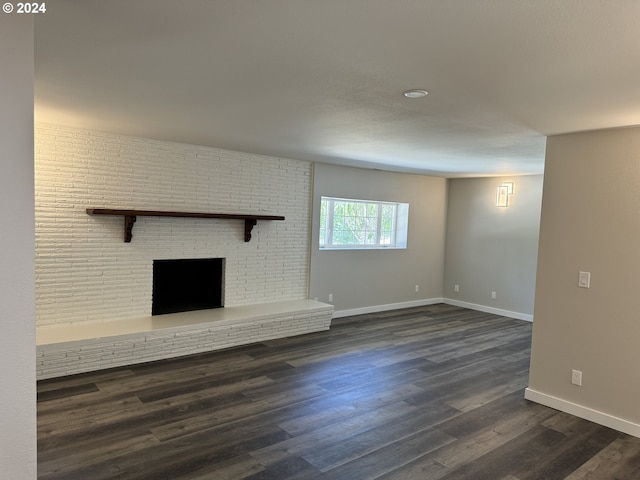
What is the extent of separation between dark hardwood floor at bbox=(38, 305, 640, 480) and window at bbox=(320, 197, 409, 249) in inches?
87.1

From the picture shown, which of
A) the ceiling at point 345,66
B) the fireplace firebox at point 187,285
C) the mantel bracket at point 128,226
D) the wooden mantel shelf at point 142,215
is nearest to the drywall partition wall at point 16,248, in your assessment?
the ceiling at point 345,66

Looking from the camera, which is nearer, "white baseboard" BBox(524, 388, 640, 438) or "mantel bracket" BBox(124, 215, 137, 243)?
"white baseboard" BBox(524, 388, 640, 438)

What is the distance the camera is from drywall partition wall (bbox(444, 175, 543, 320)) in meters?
6.75

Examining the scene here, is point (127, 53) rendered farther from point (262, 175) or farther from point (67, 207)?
point (262, 175)

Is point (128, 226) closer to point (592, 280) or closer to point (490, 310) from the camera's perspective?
point (592, 280)

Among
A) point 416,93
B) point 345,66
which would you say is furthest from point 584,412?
point 345,66

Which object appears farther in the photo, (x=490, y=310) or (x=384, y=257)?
(x=490, y=310)

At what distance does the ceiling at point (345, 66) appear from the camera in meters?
1.60

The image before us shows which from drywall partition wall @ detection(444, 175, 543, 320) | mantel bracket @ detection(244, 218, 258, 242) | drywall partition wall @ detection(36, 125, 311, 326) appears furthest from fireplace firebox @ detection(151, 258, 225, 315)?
drywall partition wall @ detection(444, 175, 543, 320)

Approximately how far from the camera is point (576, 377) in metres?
3.53

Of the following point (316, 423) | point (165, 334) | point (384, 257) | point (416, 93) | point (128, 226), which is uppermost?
point (416, 93)

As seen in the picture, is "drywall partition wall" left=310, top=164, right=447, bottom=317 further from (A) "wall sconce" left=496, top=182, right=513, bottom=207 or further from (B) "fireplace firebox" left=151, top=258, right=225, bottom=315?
(B) "fireplace firebox" left=151, top=258, right=225, bottom=315

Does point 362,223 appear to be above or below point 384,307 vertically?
above

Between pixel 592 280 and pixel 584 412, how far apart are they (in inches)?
42.9
